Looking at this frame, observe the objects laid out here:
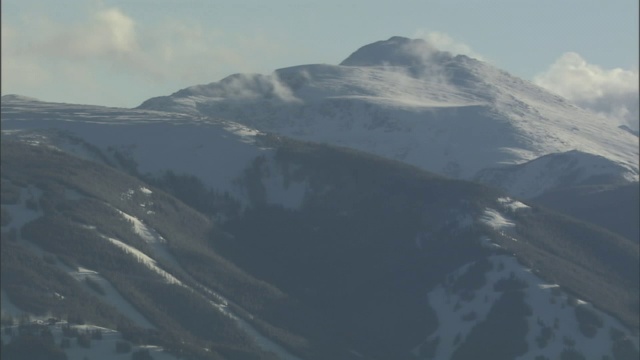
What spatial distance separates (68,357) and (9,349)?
685 cm

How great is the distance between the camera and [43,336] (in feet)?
655

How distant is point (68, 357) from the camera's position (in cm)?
19975

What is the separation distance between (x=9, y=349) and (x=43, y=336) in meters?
4.93

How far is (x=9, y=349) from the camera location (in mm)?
195750

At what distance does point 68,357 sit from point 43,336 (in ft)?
11.0
